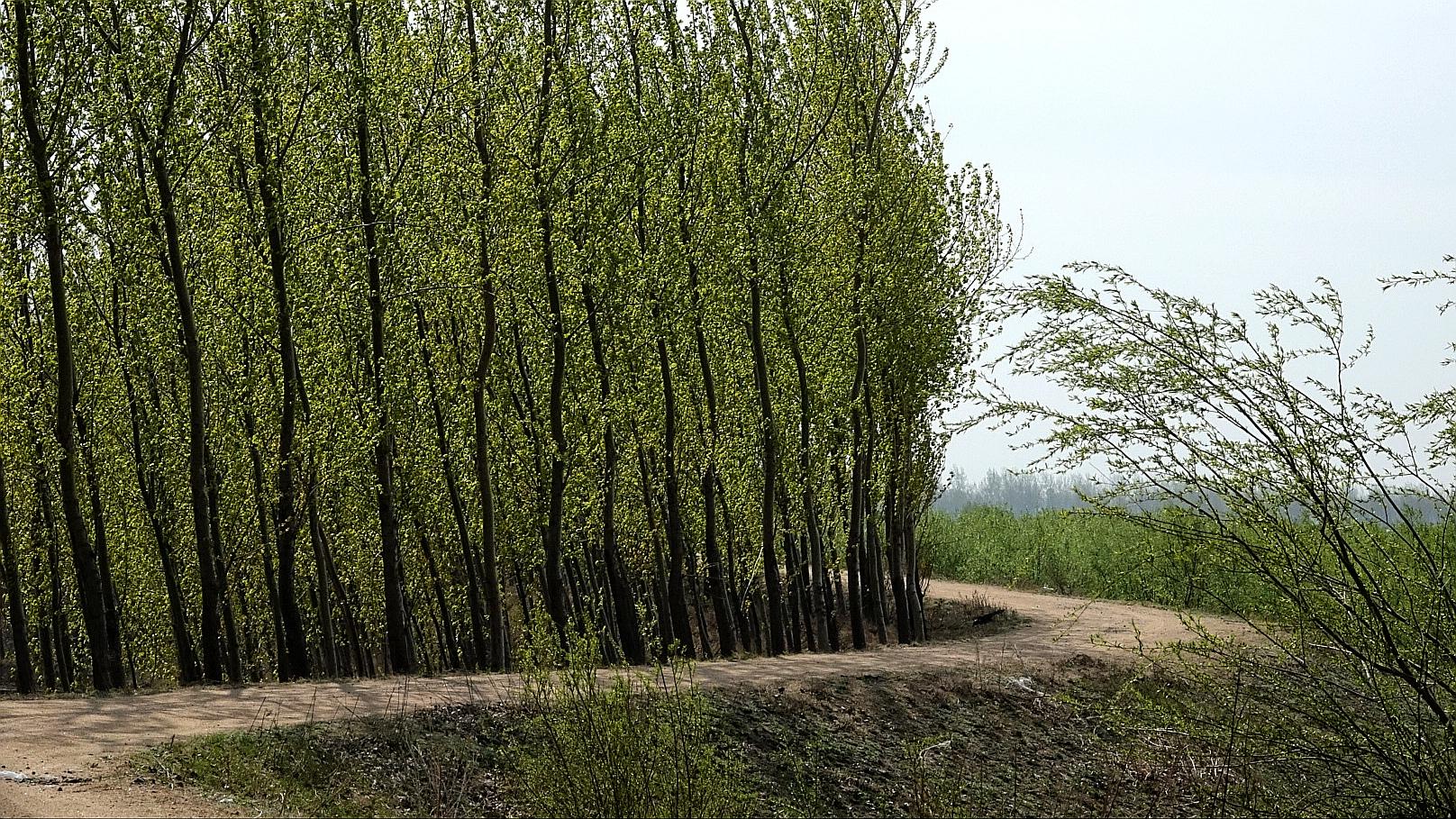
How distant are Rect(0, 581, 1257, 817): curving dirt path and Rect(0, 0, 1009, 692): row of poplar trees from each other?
1473 mm

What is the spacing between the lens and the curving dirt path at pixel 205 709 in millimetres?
8492

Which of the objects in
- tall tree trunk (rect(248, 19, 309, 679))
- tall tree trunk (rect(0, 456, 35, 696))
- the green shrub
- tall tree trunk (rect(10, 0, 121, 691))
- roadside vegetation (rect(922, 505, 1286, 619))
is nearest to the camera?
the green shrub

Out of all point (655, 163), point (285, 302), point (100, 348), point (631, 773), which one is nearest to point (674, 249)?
point (655, 163)

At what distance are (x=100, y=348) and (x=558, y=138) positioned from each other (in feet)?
21.7

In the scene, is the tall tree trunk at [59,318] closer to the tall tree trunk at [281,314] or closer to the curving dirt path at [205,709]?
the curving dirt path at [205,709]

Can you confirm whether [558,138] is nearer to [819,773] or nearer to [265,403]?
[265,403]

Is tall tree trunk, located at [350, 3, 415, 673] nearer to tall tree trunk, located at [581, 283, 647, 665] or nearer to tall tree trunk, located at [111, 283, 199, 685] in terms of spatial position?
tall tree trunk, located at [111, 283, 199, 685]

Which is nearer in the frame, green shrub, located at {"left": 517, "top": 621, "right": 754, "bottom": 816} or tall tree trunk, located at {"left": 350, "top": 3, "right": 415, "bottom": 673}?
green shrub, located at {"left": 517, "top": 621, "right": 754, "bottom": 816}

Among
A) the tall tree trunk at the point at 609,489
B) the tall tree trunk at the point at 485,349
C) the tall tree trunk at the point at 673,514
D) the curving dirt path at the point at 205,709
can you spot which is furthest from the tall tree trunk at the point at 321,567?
the tall tree trunk at the point at 673,514

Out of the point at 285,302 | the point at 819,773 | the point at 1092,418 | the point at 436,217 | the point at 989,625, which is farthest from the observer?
the point at 989,625

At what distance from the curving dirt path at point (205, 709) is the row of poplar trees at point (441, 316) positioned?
147 centimetres

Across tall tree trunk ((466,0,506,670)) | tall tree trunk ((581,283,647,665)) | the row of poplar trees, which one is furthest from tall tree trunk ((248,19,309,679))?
tall tree trunk ((581,283,647,665))

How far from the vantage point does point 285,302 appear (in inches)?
575

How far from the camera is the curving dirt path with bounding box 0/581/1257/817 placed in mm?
8492
